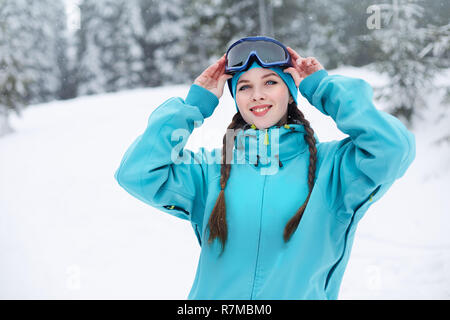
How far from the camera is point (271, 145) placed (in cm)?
200

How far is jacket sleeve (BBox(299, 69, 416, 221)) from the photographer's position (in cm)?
164

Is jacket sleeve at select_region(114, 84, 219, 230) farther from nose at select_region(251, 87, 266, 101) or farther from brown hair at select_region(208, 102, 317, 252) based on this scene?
nose at select_region(251, 87, 266, 101)

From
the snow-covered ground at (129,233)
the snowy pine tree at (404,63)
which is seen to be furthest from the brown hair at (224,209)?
the snowy pine tree at (404,63)

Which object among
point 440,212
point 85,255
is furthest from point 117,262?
point 440,212

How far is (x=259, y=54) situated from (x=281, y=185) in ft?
2.55

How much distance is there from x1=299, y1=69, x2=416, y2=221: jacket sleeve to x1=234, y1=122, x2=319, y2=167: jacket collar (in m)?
0.19

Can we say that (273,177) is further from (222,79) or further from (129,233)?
(129,233)

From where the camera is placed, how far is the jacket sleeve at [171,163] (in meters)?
1.90

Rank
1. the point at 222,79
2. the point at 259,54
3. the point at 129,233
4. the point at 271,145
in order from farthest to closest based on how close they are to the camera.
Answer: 1. the point at 129,233
2. the point at 222,79
3. the point at 259,54
4. the point at 271,145

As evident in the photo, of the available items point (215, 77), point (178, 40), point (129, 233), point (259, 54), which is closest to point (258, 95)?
point (259, 54)

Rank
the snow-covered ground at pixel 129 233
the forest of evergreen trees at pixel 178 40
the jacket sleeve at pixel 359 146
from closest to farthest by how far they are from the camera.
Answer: the jacket sleeve at pixel 359 146 → the snow-covered ground at pixel 129 233 → the forest of evergreen trees at pixel 178 40

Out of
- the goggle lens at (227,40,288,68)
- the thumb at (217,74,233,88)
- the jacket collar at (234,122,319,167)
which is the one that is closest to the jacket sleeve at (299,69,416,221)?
the jacket collar at (234,122,319,167)

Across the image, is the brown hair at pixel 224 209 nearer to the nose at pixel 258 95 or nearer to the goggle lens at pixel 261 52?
the nose at pixel 258 95
